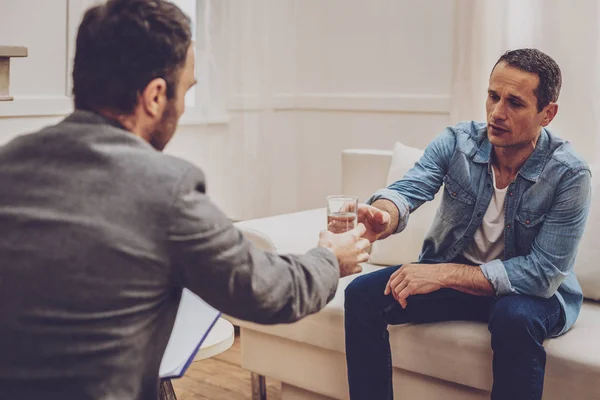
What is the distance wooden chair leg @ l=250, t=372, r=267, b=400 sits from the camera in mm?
2549

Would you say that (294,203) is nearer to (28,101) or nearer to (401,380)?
(28,101)

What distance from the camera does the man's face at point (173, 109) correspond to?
1.09 metres

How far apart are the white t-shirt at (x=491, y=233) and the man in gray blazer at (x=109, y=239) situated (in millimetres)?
1148

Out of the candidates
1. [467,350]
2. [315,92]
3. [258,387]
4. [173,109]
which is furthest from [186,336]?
[315,92]

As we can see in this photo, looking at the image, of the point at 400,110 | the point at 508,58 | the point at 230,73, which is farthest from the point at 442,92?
the point at 508,58

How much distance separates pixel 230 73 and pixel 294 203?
33.9 inches

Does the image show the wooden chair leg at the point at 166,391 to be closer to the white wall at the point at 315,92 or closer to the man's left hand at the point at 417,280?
the man's left hand at the point at 417,280

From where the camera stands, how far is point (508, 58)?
2.02m

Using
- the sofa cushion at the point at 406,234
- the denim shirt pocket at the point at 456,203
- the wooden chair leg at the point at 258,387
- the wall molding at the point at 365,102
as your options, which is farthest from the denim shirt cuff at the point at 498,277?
the wall molding at the point at 365,102

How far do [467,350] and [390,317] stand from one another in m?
0.22

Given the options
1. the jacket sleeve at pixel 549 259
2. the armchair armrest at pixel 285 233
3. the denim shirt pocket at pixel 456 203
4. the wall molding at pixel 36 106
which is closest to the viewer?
the jacket sleeve at pixel 549 259

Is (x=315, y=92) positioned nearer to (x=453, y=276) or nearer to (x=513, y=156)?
(x=513, y=156)

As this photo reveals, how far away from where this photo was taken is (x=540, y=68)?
1997 millimetres

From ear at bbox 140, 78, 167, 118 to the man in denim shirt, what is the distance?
1013mm
